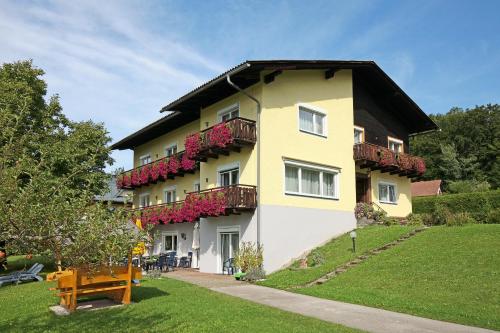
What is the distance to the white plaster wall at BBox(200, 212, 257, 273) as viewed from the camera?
17938mm

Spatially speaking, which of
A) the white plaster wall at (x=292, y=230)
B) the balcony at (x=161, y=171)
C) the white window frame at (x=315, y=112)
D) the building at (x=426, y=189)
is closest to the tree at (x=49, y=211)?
the white plaster wall at (x=292, y=230)

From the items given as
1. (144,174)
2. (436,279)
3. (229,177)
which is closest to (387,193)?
(229,177)

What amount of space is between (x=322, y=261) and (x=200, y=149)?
7273 millimetres

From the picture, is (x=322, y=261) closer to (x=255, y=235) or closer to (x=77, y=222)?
(x=255, y=235)

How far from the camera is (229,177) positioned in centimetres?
2006

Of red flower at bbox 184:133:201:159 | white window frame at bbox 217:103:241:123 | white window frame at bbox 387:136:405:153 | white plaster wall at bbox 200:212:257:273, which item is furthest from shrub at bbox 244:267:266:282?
white window frame at bbox 387:136:405:153

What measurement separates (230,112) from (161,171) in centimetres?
661

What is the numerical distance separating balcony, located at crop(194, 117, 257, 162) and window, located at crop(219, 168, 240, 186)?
1.13 meters

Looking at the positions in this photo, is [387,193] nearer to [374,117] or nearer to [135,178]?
[374,117]

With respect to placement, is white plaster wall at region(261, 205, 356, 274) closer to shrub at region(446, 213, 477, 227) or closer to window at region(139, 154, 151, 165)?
shrub at region(446, 213, 477, 227)

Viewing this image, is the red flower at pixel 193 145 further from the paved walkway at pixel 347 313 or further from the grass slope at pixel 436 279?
the grass slope at pixel 436 279

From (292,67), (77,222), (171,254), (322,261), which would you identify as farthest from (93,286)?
(292,67)

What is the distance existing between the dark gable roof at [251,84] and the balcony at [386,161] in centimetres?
310

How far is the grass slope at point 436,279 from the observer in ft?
32.6
